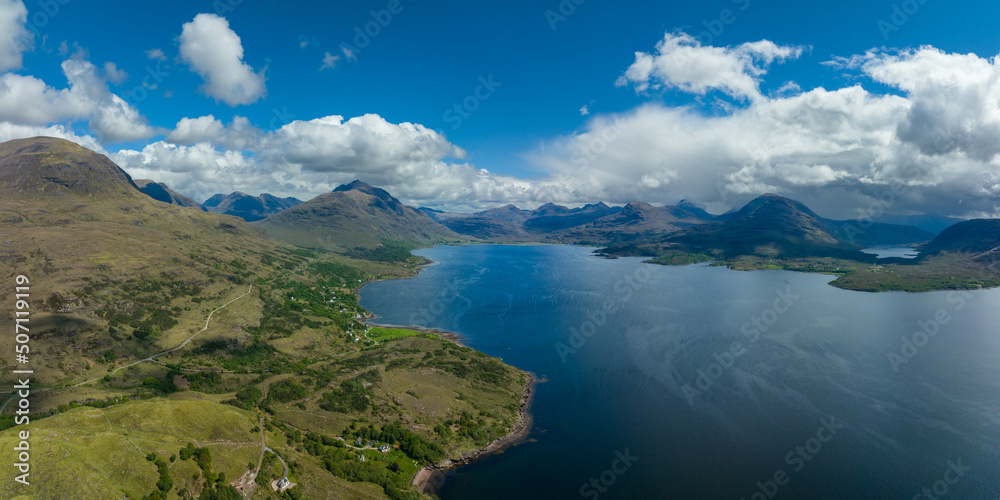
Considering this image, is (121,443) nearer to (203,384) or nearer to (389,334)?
(203,384)

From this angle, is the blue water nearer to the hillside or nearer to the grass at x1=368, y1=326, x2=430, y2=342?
the hillside

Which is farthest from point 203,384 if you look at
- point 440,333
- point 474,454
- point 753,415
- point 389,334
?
point 753,415

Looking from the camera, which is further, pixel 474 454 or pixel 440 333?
pixel 440 333

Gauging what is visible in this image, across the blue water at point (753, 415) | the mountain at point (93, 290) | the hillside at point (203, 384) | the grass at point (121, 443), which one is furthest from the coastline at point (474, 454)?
the mountain at point (93, 290)

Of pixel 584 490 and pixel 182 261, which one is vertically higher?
pixel 182 261

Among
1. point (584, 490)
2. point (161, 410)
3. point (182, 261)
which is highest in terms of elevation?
point (182, 261)

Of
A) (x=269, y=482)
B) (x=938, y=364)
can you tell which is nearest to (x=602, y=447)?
(x=269, y=482)

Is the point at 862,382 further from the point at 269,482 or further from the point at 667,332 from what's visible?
the point at 269,482

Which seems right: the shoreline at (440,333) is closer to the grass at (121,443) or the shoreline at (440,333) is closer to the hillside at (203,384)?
the hillside at (203,384)
